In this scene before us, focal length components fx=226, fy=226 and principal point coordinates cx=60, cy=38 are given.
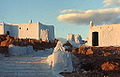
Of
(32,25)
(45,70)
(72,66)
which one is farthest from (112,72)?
(32,25)

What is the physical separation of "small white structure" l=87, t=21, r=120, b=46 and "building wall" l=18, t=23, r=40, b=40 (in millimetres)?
14086

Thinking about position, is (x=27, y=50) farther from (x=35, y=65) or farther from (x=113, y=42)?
(x=113, y=42)

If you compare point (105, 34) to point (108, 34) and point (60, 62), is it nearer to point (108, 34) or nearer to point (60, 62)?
point (108, 34)

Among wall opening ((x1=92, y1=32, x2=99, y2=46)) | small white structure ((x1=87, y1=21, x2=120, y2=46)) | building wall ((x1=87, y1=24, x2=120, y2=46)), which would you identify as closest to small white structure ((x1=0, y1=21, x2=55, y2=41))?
wall opening ((x1=92, y1=32, x2=99, y2=46))

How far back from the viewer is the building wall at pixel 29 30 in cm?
4272

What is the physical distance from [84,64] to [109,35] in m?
18.5

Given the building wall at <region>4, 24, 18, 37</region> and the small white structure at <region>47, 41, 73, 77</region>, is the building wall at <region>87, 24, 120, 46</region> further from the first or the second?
the small white structure at <region>47, 41, 73, 77</region>

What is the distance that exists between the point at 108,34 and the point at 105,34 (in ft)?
1.40

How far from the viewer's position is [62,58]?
11.2m

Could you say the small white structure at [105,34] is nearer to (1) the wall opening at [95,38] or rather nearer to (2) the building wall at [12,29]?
(1) the wall opening at [95,38]

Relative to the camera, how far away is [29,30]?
142 feet

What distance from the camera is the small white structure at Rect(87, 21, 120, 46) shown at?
29.2m

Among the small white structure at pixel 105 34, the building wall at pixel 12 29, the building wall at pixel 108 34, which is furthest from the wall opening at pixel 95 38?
the building wall at pixel 12 29

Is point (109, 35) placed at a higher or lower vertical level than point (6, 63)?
higher
